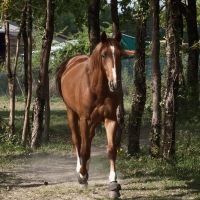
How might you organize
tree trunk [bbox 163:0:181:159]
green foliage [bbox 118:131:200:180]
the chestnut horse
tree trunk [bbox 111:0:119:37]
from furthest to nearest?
tree trunk [bbox 111:0:119:37]
tree trunk [bbox 163:0:181:159]
green foliage [bbox 118:131:200:180]
the chestnut horse

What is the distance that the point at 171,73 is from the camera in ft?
38.1

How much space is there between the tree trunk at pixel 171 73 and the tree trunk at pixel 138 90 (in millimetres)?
1166

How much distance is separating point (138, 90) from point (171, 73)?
1.60 meters

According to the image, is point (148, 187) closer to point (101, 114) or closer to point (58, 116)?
point (101, 114)

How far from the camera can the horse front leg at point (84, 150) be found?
9.00 meters

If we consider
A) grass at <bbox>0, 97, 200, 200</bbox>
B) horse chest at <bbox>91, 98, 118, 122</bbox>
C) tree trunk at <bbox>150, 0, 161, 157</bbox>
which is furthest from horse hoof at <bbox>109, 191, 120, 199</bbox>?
tree trunk at <bbox>150, 0, 161, 157</bbox>

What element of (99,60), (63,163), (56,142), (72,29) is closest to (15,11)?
(56,142)

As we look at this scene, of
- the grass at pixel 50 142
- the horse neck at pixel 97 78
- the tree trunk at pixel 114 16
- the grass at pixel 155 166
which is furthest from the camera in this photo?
the grass at pixel 50 142

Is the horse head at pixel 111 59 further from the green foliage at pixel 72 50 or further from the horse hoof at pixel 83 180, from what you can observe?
the green foliage at pixel 72 50

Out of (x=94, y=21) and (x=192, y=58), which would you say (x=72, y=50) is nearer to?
(x=192, y=58)

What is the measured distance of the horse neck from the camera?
8688mm

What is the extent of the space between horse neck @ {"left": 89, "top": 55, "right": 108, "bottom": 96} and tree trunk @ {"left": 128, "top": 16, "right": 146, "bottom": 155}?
13.3ft

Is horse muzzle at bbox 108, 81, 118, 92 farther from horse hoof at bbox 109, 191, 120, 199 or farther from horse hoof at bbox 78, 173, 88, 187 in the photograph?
horse hoof at bbox 78, 173, 88, 187

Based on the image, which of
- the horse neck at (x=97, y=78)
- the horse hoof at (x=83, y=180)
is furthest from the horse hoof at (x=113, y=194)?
the horse neck at (x=97, y=78)
